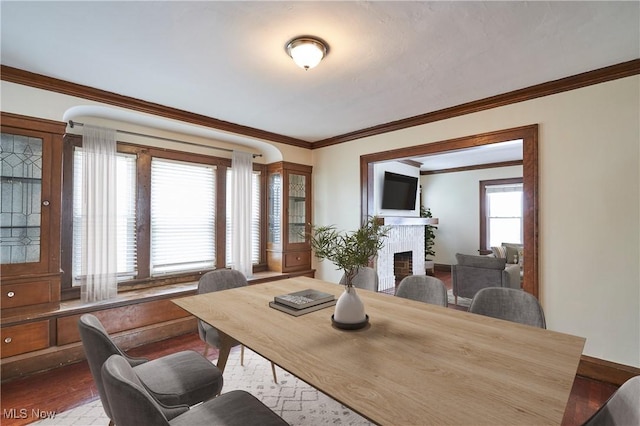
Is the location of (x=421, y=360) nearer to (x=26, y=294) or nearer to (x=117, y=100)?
(x=26, y=294)

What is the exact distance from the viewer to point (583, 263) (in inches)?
99.5

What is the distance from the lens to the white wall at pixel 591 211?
2334mm

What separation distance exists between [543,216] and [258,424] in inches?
114

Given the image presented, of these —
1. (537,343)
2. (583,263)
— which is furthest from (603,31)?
(537,343)

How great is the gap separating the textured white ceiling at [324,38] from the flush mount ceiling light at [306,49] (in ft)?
0.16

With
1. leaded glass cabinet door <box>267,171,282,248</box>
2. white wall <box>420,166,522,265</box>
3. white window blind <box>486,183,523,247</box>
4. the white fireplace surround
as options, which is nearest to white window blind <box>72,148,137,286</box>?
leaded glass cabinet door <box>267,171,282,248</box>

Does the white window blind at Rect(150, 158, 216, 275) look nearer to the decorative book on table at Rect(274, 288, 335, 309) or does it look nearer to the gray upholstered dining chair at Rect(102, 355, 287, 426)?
A: the decorative book on table at Rect(274, 288, 335, 309)

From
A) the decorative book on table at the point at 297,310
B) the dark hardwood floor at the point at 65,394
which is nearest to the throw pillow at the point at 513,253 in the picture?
the dark hardwood floor at the point at 65,394

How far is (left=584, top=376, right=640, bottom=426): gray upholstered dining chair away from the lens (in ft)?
2.78

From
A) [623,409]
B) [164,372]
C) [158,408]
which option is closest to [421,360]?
[623,409]

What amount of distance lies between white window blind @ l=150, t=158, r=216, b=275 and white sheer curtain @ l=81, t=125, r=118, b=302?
483 mm

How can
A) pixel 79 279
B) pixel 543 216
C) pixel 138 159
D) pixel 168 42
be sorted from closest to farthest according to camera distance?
1. pixel 168 42
2. pixel 543 216
3. pixel 79 279
4. pixel 138 159

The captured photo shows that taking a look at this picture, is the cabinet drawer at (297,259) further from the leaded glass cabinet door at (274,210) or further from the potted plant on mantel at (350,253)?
the potted plant on mantel at (350,253)

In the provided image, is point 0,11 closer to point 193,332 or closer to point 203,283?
Answer: point 203,283
